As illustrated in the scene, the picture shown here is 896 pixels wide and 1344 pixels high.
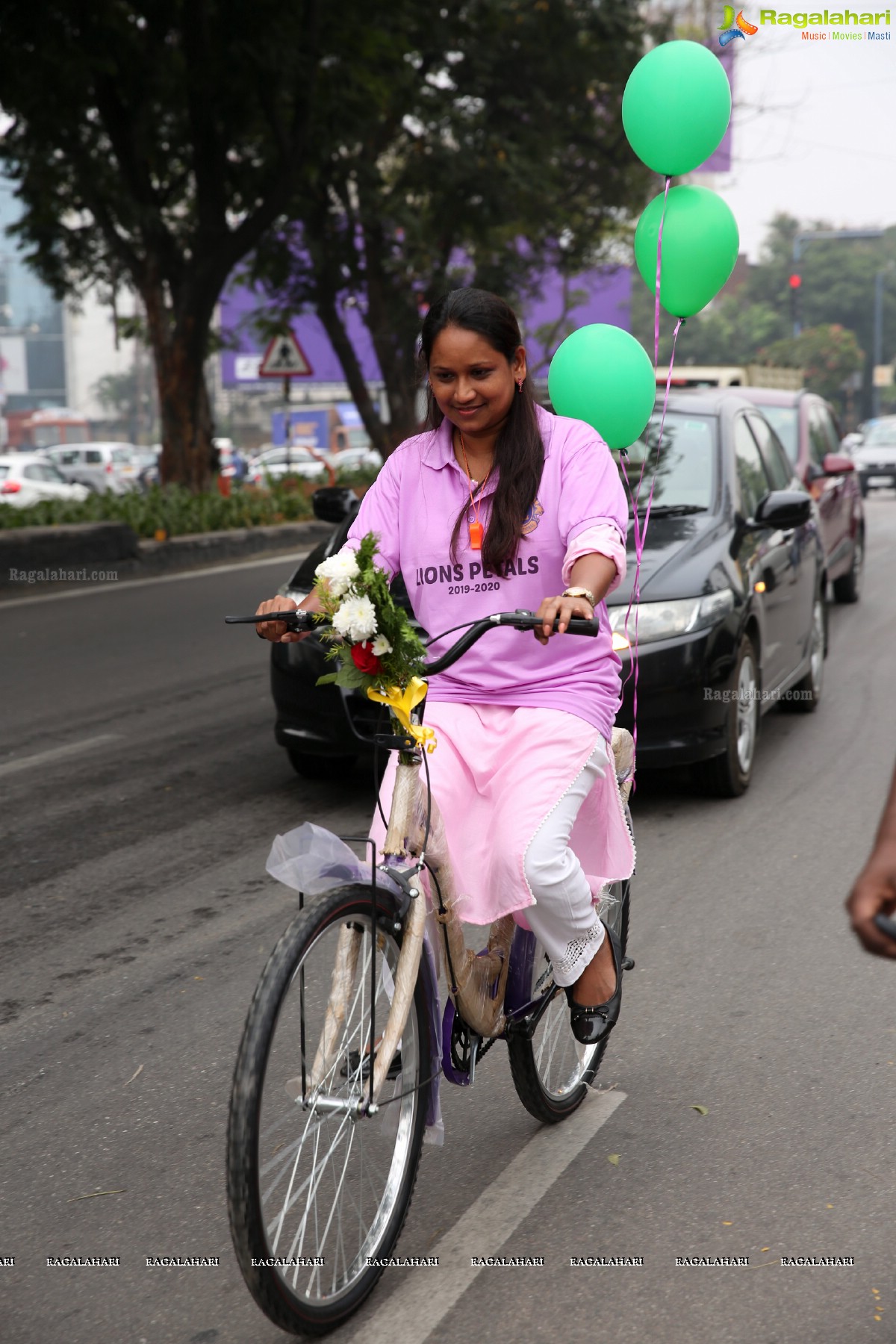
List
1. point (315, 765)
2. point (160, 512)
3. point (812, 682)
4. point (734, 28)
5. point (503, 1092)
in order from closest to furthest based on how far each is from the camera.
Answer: point (503, 1092) < point (734, 28) < point (315, 765) < point (812, 682) < point (160, 512)

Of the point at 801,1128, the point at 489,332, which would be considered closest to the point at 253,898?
the point at 801,1128

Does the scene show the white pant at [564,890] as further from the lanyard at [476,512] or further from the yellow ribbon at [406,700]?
the lanyard at [476,512]

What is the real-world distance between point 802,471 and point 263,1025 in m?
8.94

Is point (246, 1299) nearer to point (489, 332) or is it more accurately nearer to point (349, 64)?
point (489, 332)

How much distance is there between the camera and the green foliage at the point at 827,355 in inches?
2869

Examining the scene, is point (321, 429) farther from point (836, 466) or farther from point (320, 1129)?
point (320, 1129)

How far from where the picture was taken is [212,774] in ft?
22.5

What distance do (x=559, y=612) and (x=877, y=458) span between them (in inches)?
1172

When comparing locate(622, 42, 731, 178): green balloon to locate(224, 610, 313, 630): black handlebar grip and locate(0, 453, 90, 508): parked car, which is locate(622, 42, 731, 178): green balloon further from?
locate(0, 453, 90, 508): parked car

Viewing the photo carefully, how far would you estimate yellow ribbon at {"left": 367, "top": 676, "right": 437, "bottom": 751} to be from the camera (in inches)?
106

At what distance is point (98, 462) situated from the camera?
40406mm

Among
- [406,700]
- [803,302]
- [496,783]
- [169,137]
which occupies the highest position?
[803,302]

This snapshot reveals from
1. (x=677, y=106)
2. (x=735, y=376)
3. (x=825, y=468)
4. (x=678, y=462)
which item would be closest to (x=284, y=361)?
(x=735, y=376)

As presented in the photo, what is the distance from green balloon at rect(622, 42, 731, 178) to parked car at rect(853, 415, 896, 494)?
2620cm
